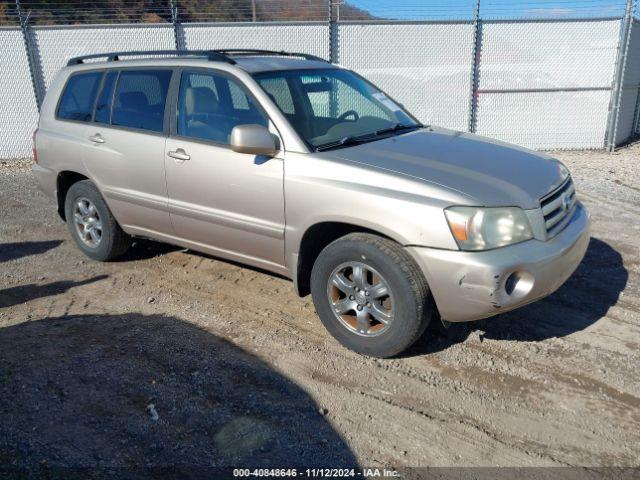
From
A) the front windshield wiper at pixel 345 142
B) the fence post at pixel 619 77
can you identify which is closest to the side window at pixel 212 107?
the front windshield wiper at pixel 345 142

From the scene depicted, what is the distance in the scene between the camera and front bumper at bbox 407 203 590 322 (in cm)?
325

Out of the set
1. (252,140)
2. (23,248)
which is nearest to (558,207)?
(252,140)

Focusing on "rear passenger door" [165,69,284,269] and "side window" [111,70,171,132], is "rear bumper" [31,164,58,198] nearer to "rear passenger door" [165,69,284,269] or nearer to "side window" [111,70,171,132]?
"side window" [111,70,171,132]

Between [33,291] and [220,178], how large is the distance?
7.01 feet

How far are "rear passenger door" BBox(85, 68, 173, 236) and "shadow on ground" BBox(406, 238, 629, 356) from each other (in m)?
2.42

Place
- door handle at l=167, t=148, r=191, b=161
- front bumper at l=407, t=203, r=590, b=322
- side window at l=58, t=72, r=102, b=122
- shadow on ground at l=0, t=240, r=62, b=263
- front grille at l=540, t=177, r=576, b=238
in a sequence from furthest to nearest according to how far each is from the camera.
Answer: shadow on ground at l=0, t=240, r=62, b=263 < side window at l=58, t=72, r=102, b=122 < door handle at l=167, t=148, r=191, b=161 < front grille at l=540, t=177, r=576, b=238 < front bumper at l=407, t=203, r=590, b=322

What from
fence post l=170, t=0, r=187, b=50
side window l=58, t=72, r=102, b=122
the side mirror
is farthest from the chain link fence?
the side mirror

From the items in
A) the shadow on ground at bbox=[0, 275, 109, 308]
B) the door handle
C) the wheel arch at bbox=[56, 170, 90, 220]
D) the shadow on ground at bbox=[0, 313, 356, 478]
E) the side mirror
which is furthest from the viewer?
the wheel arch at bbox=[56, 170, 90, 220]

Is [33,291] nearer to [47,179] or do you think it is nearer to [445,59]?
[47,179]

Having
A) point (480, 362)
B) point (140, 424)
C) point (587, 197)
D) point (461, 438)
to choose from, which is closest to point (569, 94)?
point (587, 197)

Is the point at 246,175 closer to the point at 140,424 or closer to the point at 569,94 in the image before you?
the point at 140,424

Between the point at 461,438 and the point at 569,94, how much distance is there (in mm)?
9520

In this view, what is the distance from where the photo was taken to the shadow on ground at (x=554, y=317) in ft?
13.3

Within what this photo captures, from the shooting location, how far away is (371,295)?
3.68 meters
